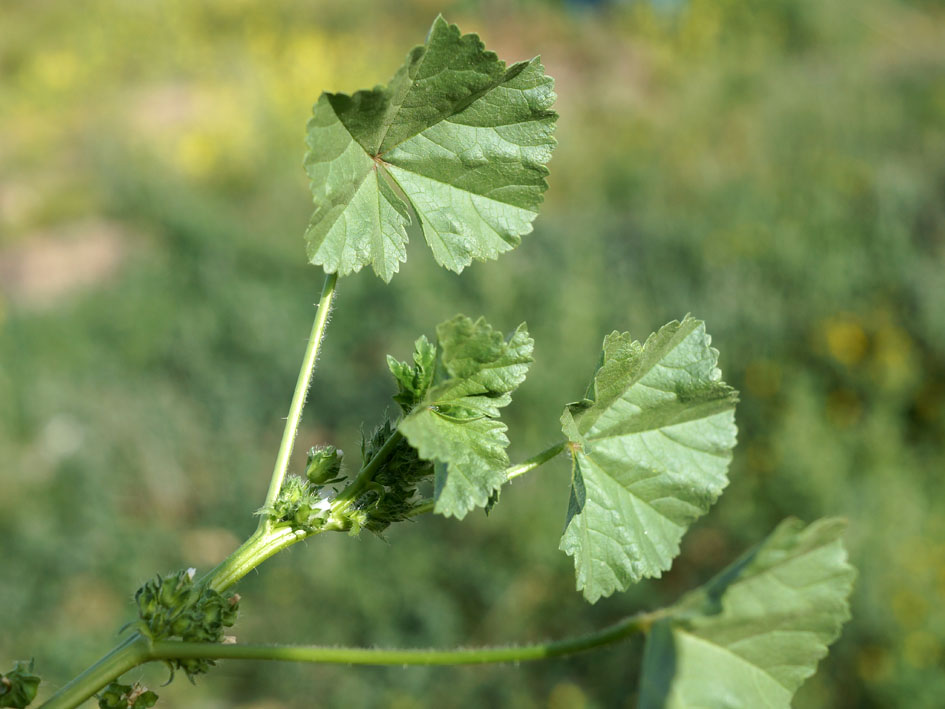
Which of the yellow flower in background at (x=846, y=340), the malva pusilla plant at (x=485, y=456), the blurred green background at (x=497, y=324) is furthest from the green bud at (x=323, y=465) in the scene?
the yellow flower in background at (x=846, y=340)

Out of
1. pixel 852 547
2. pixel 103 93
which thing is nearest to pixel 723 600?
pixel 852 547

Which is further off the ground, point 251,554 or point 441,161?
point 441,161

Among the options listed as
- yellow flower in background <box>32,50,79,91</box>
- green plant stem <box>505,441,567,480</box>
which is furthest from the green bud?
yellow flower in background <box>32,50,79,91</box>

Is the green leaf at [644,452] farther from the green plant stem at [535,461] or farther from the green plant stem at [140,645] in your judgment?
the green plant stem at [140,645]

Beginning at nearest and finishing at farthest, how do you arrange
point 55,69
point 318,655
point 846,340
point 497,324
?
1. point 318,655
2. point 846,340
3. point 497,324
4. point 55,69

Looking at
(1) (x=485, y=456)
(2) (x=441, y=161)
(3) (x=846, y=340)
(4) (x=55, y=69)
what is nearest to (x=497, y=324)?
(3) (x=846, y=340)

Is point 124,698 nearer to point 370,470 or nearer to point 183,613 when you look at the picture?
point 183,613

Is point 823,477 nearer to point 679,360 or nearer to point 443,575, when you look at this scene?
point 443,575

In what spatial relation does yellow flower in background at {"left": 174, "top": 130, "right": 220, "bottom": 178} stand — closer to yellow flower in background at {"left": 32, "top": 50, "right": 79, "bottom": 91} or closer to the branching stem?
yellow flower in background at {"left": 32, "top": 50, "right": 79, "bottom": 91}
